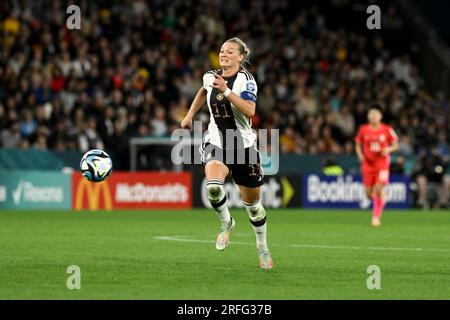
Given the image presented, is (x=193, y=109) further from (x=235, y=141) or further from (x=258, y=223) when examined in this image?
(x=258, y=223)

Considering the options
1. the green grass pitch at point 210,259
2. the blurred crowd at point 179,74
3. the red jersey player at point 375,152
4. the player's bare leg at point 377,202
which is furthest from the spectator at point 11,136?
the player's bare leg at point 377,202

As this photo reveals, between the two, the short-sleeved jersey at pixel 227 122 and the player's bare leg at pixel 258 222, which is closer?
the player's bare leg at pixel 258 222

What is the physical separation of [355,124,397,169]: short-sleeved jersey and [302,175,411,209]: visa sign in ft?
21.6

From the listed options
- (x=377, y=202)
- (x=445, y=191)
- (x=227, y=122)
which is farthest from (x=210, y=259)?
(x=445, y=191)

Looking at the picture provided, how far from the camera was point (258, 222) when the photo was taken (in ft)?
38.5

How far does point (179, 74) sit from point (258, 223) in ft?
63.2

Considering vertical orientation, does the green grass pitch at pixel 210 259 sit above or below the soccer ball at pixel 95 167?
below

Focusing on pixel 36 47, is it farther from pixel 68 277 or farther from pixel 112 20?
pixel 68 277

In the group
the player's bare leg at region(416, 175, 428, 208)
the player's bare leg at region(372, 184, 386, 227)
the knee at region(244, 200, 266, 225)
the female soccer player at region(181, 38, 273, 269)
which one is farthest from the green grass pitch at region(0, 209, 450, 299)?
the player's bare leg at region(416, 175, 428, 208)

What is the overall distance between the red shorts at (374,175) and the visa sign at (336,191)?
6650mm

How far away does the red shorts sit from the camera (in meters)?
22.0

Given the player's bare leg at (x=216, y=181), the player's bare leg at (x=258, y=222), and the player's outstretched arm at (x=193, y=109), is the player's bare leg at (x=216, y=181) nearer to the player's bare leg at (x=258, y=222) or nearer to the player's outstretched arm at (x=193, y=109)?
the player's bare leg at (x=258, y=222)

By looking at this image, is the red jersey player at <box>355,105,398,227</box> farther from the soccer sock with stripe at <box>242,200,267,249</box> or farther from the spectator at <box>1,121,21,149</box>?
the soccer sock with stripe at <box>242,200,267,249</box>

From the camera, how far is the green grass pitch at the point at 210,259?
952 centimetres
